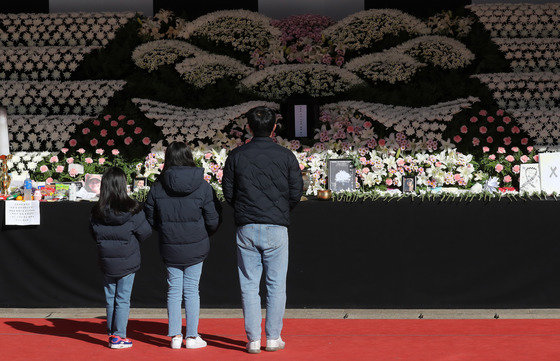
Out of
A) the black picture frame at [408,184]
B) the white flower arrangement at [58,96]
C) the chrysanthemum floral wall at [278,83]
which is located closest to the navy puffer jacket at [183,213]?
the black picture frame at [408,184]

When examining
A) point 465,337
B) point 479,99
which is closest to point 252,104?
point 479,99

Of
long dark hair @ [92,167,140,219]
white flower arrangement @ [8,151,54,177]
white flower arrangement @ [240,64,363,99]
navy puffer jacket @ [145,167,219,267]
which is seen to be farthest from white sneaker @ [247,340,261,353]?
white flower arrangement @ [240,64,363,99]

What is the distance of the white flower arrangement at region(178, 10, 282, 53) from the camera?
9188 millimetres

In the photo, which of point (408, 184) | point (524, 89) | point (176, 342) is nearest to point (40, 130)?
point (408, 184)

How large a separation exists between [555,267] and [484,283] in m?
0.47

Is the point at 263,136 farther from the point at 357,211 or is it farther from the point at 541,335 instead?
the point at 541,335

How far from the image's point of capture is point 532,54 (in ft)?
28.9

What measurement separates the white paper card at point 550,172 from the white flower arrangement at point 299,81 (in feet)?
10.3

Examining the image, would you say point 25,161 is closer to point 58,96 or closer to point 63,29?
point 58,96

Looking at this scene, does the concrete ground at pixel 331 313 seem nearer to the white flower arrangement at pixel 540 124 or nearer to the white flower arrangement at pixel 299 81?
the white flower arrangement at pixel 540 124

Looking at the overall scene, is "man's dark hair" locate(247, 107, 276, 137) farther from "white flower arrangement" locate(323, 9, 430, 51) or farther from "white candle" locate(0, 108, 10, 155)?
"white flower arrangement" locate(323, 9, 430, 51)

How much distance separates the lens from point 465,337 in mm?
4613

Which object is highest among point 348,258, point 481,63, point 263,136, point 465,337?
point 481,63

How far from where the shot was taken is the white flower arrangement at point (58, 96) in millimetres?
8656
